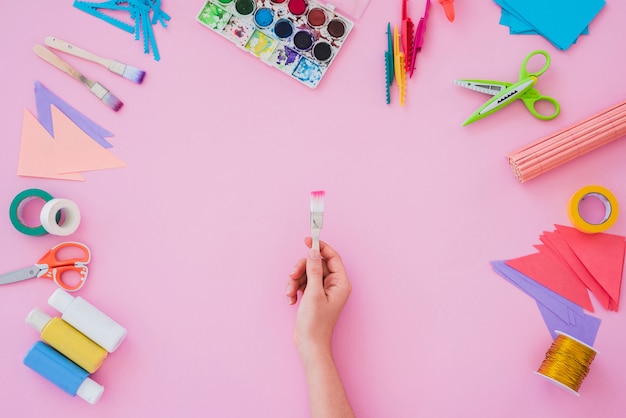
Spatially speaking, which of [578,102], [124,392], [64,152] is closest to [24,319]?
[124,392]

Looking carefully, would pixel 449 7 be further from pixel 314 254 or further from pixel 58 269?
pixel 58 269

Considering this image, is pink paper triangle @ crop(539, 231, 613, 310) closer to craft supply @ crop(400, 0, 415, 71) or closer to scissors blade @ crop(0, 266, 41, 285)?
craft supply @ crop(400, 0, 415, 71)

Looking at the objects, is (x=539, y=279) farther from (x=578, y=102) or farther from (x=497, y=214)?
(x=578, y=102)

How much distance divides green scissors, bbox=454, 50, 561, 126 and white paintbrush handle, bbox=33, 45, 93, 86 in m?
0.97

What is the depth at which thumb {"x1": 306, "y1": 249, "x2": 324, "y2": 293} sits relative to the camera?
117cm

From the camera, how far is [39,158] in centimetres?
134

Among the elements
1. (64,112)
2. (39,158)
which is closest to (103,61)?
(64,112)

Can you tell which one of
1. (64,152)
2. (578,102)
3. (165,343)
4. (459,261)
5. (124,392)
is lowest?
A: (124,392)

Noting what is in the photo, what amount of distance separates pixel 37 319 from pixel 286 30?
0.94 meters

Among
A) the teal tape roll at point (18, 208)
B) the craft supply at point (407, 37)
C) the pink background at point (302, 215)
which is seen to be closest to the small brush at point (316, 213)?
the pink background at point (302, 215)

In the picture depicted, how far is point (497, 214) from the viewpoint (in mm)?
1330

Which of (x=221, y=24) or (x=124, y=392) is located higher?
(x=221, y=24)

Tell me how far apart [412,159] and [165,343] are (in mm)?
782

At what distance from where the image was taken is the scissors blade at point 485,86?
1316mm
